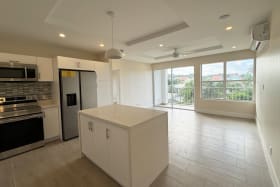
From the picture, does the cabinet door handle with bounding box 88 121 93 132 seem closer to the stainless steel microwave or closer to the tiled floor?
the tiled floor

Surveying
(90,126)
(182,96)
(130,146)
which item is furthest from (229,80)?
(90,126)

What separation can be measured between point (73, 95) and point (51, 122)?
0.80 m

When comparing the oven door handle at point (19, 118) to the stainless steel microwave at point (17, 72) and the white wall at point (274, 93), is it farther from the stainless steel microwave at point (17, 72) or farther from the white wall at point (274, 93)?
the white wall at point (274, 93)

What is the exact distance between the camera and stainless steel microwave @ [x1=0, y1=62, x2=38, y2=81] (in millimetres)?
2625

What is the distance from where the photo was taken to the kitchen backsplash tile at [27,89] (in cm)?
289

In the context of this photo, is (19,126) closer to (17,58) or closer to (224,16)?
(17,58)

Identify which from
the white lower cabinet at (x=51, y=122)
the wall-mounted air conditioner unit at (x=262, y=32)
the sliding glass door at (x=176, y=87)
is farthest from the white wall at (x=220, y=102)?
the white lower cabinet at (x=51, y=122)

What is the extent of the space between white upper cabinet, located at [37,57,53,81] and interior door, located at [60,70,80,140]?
14.9 inches

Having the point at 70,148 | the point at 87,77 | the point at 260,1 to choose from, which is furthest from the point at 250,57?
the point at 70,148

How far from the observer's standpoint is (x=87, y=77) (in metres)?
3.65

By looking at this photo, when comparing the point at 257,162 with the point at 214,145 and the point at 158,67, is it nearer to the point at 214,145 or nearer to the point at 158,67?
the point at 214,145

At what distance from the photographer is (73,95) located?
3404 millimetres

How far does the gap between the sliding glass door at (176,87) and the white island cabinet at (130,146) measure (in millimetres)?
5017

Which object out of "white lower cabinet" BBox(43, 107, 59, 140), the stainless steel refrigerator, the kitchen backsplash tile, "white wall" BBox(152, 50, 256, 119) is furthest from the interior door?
"white wall" BBox(152, 50, 256, 119)
